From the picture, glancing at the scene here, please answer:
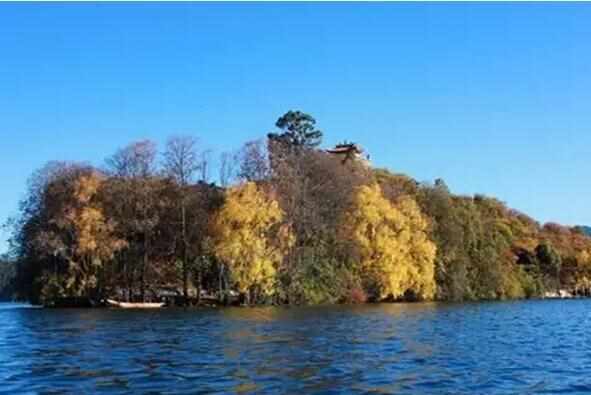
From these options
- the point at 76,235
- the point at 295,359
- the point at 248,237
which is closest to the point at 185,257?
the point at 248,237

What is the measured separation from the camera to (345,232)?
105 metres

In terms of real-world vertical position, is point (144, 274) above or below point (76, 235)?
below

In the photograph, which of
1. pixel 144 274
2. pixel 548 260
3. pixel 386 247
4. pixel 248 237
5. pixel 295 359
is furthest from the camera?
pixel 548 260

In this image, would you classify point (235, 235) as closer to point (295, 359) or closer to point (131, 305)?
point (131, 305)

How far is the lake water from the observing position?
25.0 meters

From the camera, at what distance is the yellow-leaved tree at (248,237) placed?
91.4 m

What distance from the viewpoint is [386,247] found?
104 meters

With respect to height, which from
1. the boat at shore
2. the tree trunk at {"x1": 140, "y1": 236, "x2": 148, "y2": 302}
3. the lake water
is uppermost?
the tree trunk at {"x1": 140, "y1": 236, "x2": 148, "y2": 302}

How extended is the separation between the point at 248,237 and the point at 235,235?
1469 mm

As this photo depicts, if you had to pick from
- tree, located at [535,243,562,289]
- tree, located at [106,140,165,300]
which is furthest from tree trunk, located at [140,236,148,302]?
tree, located at [535,243,562,289]

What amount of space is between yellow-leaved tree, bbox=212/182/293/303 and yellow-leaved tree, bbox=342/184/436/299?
13.9m

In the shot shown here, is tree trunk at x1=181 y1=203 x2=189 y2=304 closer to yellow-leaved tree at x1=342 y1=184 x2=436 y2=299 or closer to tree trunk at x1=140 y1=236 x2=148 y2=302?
tree trunk at x1=140 y1=236 x2=148 y2=302

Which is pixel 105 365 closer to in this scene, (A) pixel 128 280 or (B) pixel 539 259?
(A) pixel 128 280

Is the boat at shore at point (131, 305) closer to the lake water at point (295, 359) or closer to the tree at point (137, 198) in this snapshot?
A: the tree at point (137, 198)
